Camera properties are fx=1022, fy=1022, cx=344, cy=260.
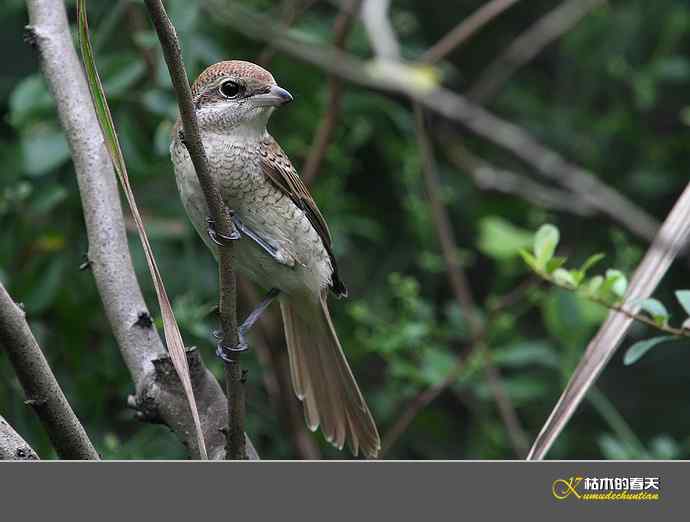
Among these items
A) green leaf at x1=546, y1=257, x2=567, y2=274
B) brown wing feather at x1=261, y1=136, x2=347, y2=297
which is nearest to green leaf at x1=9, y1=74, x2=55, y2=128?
brown wing feather at x1=261, y1=136, x2=347, y2=297

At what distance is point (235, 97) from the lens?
2.83m

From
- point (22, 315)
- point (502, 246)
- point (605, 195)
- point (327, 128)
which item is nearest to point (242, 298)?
point (327, 128)

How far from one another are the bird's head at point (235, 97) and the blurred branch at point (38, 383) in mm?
1022

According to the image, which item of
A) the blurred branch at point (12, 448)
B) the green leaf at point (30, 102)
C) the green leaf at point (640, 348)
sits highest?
the green leaf at point (30, 102)

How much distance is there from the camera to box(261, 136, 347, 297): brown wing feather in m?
2.91

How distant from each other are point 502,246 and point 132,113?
4.76 feet

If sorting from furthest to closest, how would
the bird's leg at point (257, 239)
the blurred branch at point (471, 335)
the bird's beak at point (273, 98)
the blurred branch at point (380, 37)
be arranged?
the blurred branch at point (471, 335) → the bird's leg at point (257, 239) → the bird's beak at point (273, 98) → the blurred branch at point (380, 37)

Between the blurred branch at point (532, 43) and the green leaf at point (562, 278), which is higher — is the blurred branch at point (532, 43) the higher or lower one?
the higher one

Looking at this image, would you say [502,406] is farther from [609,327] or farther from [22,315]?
[22,315]

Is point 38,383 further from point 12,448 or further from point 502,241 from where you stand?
point 502,241

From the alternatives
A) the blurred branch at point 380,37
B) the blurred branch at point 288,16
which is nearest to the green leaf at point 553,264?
the blurred branch at point 380,37

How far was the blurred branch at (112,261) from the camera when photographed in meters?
2.31

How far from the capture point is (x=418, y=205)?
4.09m

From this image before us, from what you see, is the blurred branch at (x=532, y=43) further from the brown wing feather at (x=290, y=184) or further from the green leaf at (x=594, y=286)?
the green leaf at (x=594, y=286)
